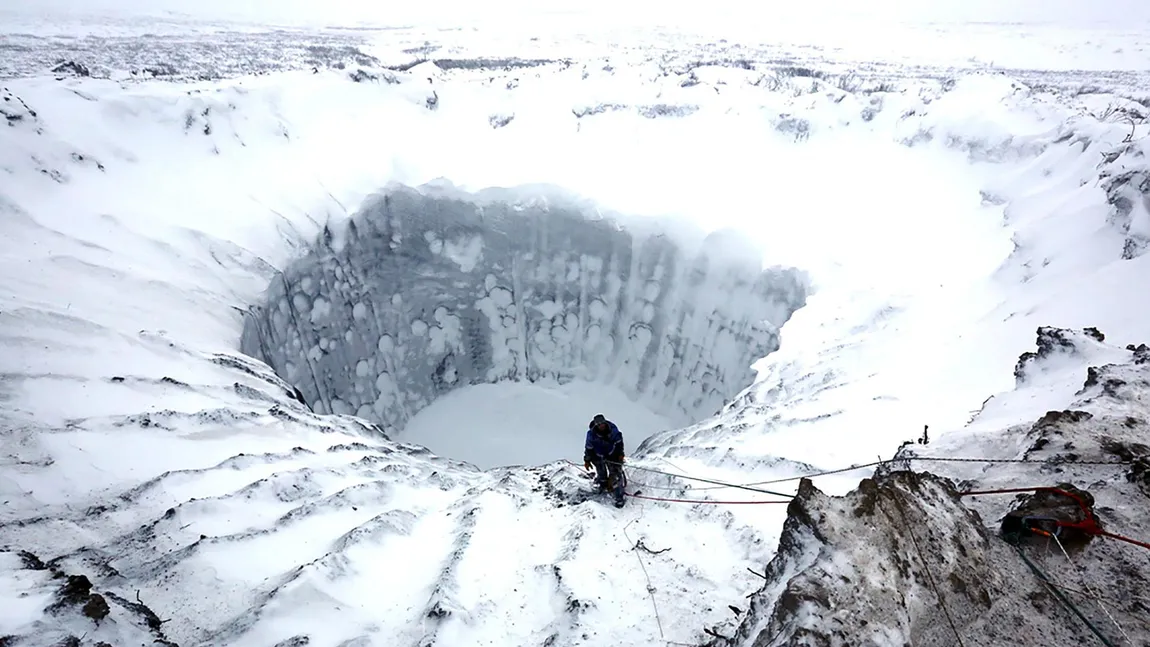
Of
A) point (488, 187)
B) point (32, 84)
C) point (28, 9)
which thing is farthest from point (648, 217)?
point (28, 9)

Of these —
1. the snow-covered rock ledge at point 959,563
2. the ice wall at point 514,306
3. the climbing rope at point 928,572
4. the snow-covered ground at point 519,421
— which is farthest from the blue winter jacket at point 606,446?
the snow-covered ground at point 519,421

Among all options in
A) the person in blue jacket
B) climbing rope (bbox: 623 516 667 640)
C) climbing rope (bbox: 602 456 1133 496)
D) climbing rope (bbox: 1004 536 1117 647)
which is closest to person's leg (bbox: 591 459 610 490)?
the person in blue jacket

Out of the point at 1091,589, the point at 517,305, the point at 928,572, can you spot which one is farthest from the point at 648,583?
the point at 517,305

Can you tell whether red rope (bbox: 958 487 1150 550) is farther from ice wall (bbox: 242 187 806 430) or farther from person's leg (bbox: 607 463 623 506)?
ice wall (bbox: 242 187 806 430)

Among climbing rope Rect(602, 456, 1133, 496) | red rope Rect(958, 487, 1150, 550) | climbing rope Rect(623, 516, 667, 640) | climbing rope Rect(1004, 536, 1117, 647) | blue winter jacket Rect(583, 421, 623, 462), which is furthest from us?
blue winter jacket Rect(583, 421, 623, 462)

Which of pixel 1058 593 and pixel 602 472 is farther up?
pixel 1058 593

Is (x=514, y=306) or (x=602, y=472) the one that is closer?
(x=602, y=472)

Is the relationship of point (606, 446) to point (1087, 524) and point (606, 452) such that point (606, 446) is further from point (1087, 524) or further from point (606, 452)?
point (1087, 524)
